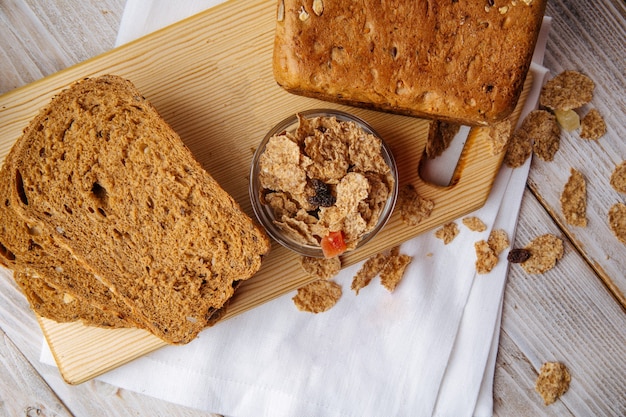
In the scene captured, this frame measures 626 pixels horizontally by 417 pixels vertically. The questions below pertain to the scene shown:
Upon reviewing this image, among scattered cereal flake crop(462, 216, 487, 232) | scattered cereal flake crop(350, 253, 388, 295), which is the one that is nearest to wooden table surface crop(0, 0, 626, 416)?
scattered cereal flake crop(462, 216, 487, 232)

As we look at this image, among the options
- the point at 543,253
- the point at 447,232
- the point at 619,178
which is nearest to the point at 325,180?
the point at 447,232

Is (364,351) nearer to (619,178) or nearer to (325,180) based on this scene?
(325,180)

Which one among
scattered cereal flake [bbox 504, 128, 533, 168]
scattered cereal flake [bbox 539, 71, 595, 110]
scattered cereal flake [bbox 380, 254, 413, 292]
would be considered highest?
scattered cereal flake [bbox 539, 71, 595, 110]

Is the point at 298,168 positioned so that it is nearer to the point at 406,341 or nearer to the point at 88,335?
the point at 406,341

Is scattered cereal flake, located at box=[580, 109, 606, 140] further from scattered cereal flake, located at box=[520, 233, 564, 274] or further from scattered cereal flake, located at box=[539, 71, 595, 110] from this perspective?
scattered cereal flake, located at box=[520, 233, 564, 274]

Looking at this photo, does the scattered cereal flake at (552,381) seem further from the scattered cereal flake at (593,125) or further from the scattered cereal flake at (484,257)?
the scattered cereal flake at (593,125)

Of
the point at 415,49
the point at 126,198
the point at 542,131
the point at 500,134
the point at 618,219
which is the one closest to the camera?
the point at 415,49
